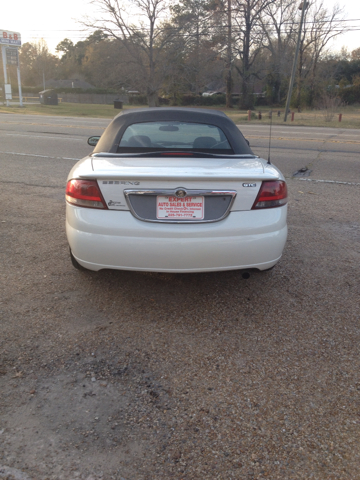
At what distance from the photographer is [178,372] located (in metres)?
2.66

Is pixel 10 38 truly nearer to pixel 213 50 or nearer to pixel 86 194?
pixel 213 50

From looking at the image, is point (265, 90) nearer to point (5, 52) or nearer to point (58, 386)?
point (5, 52)

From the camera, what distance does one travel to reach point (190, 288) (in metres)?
3.79

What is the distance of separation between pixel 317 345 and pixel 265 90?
6126cm

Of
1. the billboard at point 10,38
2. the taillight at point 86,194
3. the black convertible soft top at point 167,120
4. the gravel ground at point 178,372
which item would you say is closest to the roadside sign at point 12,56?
the billboard at point 10,38

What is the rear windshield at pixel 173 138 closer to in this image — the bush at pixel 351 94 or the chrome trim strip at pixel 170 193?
the chrome trim strip at pixel 170 193

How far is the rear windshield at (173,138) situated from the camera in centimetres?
392

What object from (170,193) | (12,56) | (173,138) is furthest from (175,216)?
(12,56)

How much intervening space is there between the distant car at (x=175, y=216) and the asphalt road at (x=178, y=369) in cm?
48

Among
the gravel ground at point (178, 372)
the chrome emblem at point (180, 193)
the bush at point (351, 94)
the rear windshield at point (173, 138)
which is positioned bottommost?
the gravel ground at point (178, 372)

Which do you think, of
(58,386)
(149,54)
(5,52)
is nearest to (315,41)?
(149,54)

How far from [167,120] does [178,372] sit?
2527 millimetres

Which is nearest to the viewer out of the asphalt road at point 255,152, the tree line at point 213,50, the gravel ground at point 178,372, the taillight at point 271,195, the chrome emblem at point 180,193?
the gravel ground at point 178,372

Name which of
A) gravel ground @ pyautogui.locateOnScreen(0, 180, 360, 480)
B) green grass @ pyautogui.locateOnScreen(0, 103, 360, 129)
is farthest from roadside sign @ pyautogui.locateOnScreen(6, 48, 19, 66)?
gravel ground @ pyautogui.locateOnScreen(0, 180, 360, 480)
